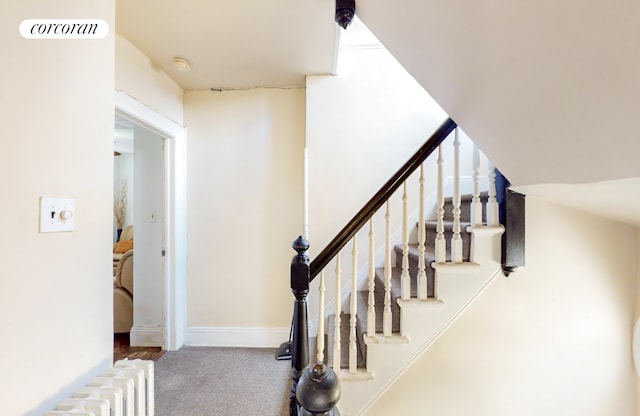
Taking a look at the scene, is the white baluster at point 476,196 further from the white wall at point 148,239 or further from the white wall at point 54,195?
the white wall at point 148,239

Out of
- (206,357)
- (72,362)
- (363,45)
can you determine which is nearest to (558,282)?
(363,45)

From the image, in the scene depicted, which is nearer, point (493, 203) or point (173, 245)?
point (493, 203)

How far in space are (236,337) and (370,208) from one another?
5.89 feet

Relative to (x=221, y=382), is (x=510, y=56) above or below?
above

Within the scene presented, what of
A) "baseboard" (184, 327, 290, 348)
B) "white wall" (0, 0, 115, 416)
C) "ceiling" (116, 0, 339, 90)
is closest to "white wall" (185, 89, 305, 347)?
"baseboard" (184, 327, 290, 348)

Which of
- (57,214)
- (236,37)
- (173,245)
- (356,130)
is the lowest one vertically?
(173,245)

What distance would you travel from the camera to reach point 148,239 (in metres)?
2.53

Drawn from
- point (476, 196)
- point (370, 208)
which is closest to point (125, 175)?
point (370, 208)

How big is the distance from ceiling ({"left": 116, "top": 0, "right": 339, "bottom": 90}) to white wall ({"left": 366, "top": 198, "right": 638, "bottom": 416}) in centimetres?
188

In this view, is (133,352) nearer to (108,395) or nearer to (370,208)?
(108,395)

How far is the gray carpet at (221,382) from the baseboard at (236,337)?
0.19 ft

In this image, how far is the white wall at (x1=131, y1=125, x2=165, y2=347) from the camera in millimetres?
2480

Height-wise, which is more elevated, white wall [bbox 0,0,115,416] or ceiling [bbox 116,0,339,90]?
ceiling [bbox 116,0,339,90]

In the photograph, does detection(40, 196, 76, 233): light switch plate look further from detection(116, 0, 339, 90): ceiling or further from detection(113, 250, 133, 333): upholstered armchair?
detection(113, 250, 133, 333): upholstered armchair
